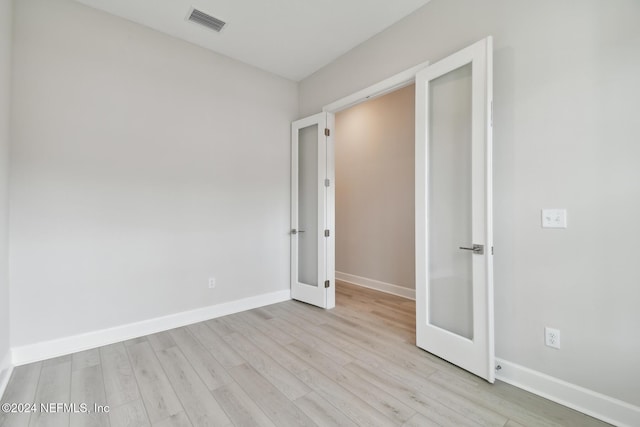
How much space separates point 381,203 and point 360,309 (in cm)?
172

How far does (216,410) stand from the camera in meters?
1.70

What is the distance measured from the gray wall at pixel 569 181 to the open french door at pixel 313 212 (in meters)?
1.85

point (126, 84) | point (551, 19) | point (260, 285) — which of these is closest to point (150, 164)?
point (126, 84)

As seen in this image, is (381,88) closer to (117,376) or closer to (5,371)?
(117,376)

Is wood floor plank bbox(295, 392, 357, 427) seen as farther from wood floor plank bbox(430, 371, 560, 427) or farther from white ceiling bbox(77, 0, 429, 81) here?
white ceiling bbox(77, 0, 429, 81)

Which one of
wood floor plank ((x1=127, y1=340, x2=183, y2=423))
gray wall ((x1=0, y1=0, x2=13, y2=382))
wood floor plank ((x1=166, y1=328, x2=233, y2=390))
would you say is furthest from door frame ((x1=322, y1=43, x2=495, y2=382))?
gray wall ((x1=0, y1=0, x2=13, y2=382))

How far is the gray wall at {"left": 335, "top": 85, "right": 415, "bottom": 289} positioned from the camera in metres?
4.02

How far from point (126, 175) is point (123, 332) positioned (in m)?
1.51

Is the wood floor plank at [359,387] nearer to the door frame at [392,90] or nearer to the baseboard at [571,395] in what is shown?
the door frame at [392,90]

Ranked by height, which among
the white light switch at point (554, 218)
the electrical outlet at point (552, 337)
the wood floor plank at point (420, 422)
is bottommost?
the wood floor plank at point (420, 422)

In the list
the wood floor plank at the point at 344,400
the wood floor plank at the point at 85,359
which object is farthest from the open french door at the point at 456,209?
the wood floor plank at the point at 85,359

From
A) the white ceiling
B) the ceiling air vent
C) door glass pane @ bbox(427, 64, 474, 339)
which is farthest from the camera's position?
the ceiling air vent

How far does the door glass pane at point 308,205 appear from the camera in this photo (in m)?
3.65

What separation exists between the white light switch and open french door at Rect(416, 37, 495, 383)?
1.07 feet
